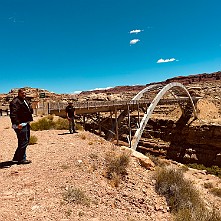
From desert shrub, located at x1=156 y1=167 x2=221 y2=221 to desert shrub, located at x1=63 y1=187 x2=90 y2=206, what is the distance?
7.44 ft

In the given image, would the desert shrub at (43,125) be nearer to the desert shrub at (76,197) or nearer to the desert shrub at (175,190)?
the desert shrub at (175,190)

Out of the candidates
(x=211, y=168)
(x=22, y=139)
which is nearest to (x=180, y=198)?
(x=22, y=139)

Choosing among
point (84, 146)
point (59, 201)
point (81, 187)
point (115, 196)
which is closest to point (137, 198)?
point (115, 196)

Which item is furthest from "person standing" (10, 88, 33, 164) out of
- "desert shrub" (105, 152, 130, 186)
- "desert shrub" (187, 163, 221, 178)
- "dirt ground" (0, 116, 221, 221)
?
"desert shrub" (187, 163, 221, 178)

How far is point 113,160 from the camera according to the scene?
973 cm

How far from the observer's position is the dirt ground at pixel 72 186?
20.3 ft

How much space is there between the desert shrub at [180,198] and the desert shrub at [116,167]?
1.13 metres

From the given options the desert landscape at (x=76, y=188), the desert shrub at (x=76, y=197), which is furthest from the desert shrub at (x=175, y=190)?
the desert shrub at (x=76, y=197)

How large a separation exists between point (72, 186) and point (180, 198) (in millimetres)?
3203

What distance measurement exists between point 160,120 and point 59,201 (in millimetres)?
44552

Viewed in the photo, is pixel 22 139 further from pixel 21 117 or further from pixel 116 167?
pixel 116 167

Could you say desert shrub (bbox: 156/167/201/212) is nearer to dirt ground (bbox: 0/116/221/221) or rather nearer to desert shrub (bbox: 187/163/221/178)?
dirt ground (bbox: 0/116/221/221)

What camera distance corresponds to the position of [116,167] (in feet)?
30.6

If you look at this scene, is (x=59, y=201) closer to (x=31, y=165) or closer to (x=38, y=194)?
(x=38, y=194)
